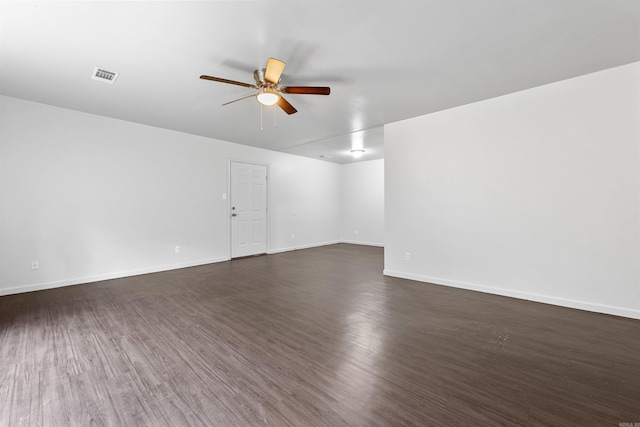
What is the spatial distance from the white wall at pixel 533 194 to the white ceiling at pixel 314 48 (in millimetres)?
362

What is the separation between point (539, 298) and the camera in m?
3.27

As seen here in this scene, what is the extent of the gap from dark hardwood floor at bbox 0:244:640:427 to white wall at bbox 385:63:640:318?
386mm

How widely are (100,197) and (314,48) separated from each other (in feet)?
13.2

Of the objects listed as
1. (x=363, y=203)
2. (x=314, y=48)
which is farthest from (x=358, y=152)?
(x=314, y=48)

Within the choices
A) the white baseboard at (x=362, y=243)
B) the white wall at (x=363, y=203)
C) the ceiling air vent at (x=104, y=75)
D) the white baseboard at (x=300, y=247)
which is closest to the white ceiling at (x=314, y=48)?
the ceiling air vent at (x=104, y=75)

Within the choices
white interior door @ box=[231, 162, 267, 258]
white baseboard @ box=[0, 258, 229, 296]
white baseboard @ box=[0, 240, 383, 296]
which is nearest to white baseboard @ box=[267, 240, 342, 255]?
white interior door @ box=[231, 162, 267, 258]

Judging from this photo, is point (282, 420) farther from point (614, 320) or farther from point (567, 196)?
point (567, 196)

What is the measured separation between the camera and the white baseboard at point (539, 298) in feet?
9.29

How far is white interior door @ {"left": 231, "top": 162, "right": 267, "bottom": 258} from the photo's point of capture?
19.6 ft

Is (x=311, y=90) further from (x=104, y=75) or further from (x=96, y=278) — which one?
(x=96, y=278)

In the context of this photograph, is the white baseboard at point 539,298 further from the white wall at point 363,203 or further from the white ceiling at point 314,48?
the white wall at point 363,203

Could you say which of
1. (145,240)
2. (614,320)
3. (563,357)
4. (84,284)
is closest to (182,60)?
(145,240)

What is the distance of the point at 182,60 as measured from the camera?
2.59m

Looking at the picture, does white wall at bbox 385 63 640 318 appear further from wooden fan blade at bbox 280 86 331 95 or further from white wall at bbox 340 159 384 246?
white wall at bbox 340 159 384 246
